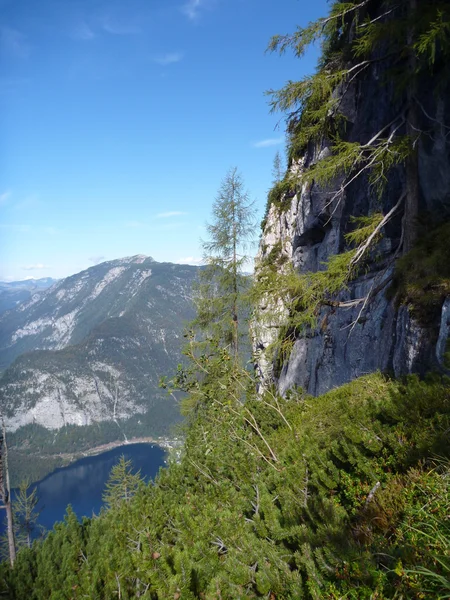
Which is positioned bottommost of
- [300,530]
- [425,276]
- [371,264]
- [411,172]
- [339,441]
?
[300,530]

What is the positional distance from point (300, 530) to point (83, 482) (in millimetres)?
191169

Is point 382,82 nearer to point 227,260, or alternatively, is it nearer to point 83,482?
point 227,260

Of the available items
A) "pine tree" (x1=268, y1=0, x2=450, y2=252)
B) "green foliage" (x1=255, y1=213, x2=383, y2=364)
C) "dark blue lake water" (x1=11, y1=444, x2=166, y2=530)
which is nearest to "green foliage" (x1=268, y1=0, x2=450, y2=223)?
"pine tree" (x1=268, y1=0, x2=450, y2=252)

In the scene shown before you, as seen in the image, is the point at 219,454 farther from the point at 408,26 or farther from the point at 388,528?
the point at 408,26

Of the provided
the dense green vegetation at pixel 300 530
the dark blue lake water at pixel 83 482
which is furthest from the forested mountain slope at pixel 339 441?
the dark blue lake water at pixel 83 482

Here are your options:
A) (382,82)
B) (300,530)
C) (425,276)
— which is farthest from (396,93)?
(300,530)

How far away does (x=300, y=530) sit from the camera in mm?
2943

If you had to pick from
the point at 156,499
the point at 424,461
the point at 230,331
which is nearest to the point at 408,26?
the point at 424,461

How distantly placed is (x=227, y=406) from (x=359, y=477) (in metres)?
3.48

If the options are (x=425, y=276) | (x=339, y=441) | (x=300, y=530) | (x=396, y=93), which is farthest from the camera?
(x=396, y=93)

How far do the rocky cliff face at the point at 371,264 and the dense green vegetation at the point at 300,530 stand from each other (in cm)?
222

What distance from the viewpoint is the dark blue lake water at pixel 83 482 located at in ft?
438

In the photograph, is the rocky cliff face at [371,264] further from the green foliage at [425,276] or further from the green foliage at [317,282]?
the green foliage at [317,282]

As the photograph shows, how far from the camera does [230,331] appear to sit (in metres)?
20.6
